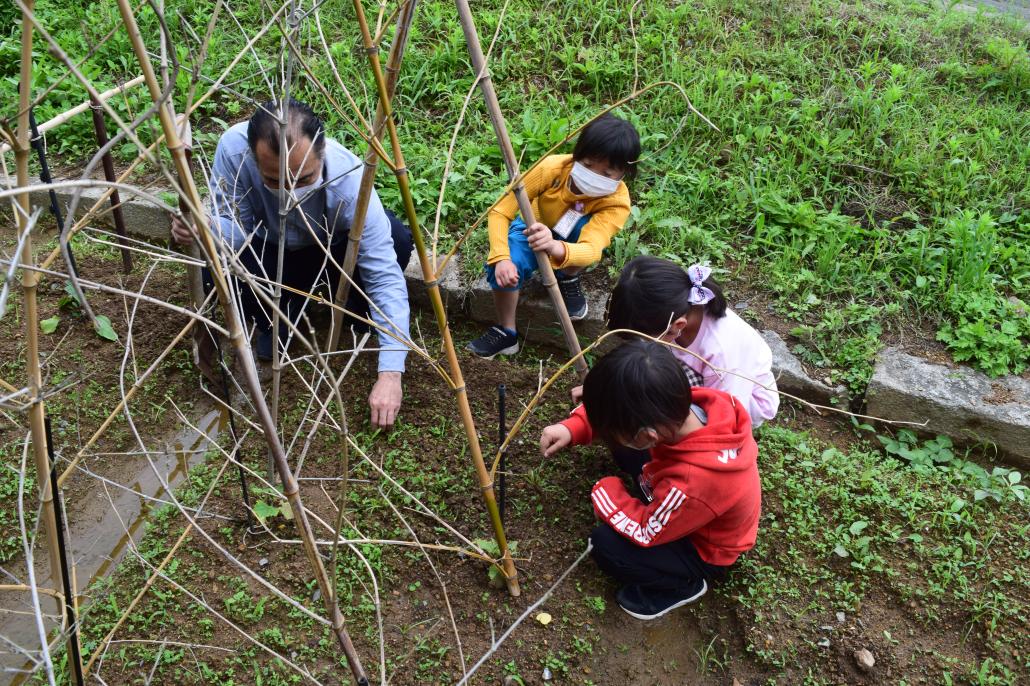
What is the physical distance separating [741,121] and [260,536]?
296cm

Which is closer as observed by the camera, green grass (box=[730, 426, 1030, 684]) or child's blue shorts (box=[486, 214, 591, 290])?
green grass (box=[730, 426, 1030, 684])

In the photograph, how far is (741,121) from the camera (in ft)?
12.7

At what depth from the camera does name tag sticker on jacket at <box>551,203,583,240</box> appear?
3102 millimetres

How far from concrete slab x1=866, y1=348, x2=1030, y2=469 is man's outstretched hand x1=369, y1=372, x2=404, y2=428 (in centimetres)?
184

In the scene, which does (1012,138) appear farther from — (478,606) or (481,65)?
(478,606)

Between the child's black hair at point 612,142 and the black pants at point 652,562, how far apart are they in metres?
→ 1.35

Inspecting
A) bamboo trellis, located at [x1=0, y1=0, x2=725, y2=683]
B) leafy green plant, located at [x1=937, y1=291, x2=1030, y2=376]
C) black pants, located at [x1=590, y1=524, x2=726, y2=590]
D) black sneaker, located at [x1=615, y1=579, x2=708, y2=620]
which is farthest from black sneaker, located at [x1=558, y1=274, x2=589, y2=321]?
leafy green plant, located at [x1=937, y1=291, x2=1030, y2=376]

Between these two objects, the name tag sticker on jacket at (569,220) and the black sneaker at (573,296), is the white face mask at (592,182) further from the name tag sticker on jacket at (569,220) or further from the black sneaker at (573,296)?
the black sneaker at (573,296)

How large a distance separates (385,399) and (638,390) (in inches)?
44.7

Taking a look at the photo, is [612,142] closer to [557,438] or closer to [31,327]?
[557,438]

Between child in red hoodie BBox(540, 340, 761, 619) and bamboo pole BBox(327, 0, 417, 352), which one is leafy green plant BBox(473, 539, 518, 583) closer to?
child in red hoodie BBox(540, 340, 761, 619)

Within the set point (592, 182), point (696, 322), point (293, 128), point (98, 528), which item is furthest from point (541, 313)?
point (98, 528)

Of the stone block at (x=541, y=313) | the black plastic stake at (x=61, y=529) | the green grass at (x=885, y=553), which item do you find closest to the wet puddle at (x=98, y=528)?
the black plastic stake at (x=61, y=529)

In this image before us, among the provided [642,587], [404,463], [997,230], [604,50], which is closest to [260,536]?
[404,463]
